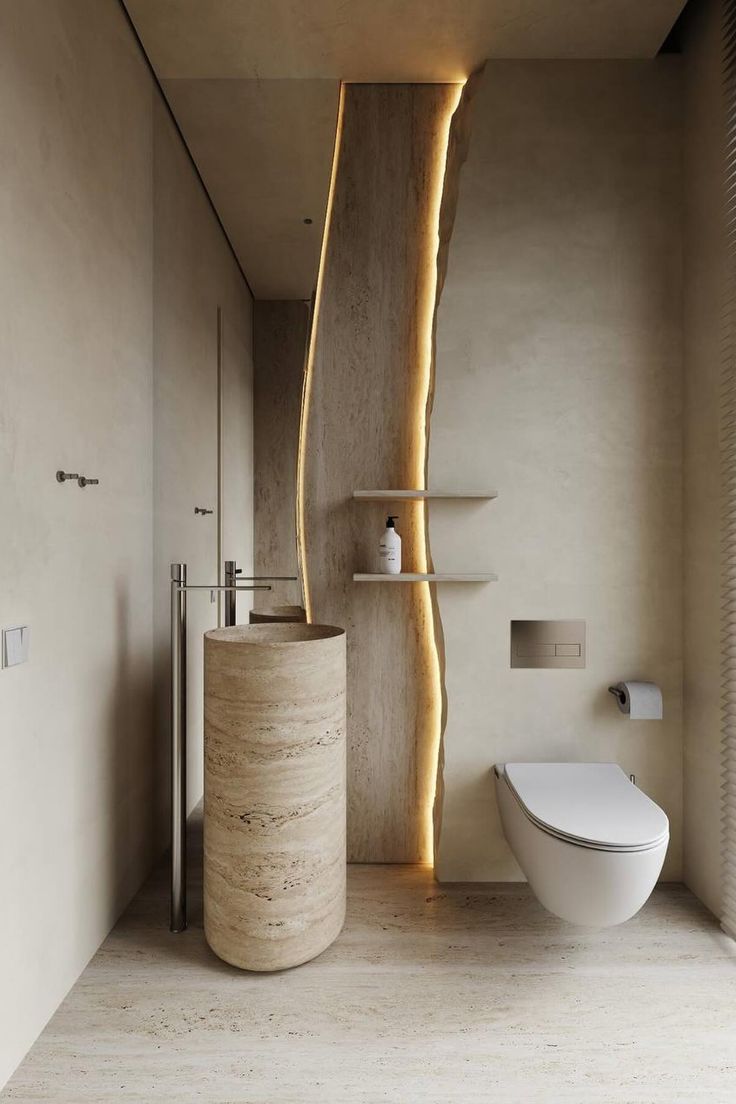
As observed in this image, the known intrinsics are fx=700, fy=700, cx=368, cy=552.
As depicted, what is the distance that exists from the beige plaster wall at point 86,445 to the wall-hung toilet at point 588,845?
45.4 inches

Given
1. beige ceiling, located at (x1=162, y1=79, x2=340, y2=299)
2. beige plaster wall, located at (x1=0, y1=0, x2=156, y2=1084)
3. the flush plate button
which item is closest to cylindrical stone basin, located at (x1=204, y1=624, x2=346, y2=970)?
beige plaster wall, located at (x1=0, y1=0, x2=156, y2=1084)

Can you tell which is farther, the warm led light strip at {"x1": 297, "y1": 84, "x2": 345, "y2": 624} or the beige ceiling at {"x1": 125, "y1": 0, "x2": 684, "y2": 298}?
the warm led light strip at {"x1": 297, "y1": 84, "x2": 345, "y2": 624}

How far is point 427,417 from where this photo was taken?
228 centimetres

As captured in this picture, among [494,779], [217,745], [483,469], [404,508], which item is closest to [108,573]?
[217,745]

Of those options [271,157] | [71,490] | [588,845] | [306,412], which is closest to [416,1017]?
[588,845]

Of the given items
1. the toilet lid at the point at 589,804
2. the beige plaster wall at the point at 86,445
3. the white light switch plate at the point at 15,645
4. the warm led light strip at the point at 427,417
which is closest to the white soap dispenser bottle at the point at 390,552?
the warm led light strip at the point at 427,417

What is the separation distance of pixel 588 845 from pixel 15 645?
1.33 m

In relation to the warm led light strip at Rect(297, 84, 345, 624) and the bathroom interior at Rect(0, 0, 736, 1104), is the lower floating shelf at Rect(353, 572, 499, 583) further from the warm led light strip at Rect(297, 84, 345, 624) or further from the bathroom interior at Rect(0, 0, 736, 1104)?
the warm led light strip at Rect(297, 84, 345, 624)

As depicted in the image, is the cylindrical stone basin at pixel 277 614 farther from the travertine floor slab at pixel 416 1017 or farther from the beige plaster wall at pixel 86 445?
the travertine floor slab at pixel 416 1017

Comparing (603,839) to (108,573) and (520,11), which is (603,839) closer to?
(108,573)

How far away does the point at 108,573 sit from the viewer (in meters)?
1.95

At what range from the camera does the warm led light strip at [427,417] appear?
2301 mm

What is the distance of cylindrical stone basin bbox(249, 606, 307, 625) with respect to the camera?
2.29 metres

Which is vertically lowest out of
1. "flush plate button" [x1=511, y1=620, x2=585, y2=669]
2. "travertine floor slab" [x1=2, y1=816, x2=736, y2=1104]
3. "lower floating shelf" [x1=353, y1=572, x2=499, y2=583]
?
"travertine floor slab" [x1=2, y1=816, x2=736, y2=1104]
